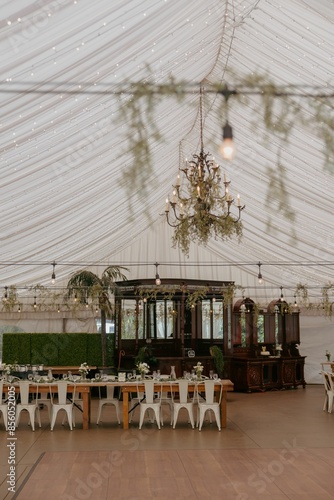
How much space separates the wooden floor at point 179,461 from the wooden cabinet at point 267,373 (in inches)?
190

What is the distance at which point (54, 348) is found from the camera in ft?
58.1

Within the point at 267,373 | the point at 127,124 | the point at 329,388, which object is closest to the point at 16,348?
the point at 267,373

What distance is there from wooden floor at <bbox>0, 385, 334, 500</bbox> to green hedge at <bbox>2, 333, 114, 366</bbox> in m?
5.41

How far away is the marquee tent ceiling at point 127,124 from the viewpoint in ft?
A: 18.2

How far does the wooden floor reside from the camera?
677 cm

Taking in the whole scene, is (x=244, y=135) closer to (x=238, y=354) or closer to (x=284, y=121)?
(x=284, y=121)

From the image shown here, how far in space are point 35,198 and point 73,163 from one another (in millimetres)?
843

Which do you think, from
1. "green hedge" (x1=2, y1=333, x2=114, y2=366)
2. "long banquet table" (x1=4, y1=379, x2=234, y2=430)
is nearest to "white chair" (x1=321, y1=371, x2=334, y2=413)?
"long banquet table" (x1=4, y1=379, x2=234, y2=430)

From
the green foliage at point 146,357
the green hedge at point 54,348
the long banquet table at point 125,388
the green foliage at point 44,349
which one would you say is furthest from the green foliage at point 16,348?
the long banquet table at point 125,388

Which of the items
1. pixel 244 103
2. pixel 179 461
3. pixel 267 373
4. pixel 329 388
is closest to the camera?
pixel 179 461

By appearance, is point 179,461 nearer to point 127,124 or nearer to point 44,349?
point 127,124

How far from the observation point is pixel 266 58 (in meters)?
7.40

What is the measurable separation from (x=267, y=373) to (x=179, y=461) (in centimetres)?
994

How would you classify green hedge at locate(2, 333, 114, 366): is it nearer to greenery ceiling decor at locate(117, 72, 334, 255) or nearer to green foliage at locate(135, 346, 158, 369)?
green foliage at locate(135, 346, 158, 369)
